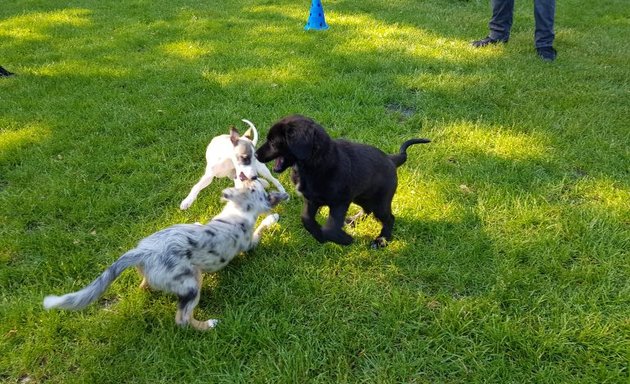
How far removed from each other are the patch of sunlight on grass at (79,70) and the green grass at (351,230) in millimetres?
46

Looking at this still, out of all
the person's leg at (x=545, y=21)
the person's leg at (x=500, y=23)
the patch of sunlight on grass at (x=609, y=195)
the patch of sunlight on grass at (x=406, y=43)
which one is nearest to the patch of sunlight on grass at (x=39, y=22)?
the patch of sunlight on grass at (x=406, y=43)

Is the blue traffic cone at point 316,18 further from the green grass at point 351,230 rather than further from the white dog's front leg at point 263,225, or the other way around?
the white dog's front leg at point 263,225

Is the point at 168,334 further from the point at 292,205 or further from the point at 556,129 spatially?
the point at 556,129

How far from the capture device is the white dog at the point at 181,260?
110 inches

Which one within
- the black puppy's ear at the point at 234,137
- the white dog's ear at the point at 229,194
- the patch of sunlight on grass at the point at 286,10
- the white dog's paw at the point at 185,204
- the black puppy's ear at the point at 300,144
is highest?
the patch of sunlight on grass at the point at 286,10

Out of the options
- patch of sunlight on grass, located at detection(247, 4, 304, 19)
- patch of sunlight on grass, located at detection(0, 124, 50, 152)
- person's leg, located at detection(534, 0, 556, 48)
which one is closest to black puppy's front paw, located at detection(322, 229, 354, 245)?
patch of sunlight on grass, located at detection(0, 124, 50, 152)

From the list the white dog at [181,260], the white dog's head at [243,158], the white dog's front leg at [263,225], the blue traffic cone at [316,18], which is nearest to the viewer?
the white dog at [181,260]

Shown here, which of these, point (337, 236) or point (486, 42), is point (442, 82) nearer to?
point (486, 42)

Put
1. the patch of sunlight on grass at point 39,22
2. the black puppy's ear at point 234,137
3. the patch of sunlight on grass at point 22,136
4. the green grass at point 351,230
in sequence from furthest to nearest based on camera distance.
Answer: the patch of sunlight on grass at point 39,22 → the patch of sunlight on grass at point 22,136 → the black puppy's ear at point 234,137 → the green grass at point 351,230

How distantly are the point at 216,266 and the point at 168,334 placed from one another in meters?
0.58

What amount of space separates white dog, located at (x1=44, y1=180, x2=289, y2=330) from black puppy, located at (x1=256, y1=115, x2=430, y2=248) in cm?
61

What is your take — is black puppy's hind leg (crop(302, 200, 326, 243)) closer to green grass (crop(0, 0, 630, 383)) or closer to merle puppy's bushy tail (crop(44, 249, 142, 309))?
green grass (crop(0, 0, 630, 383))

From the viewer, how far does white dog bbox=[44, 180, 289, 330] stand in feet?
9.17

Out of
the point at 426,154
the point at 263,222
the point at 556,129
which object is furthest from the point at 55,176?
the point at 556,129
